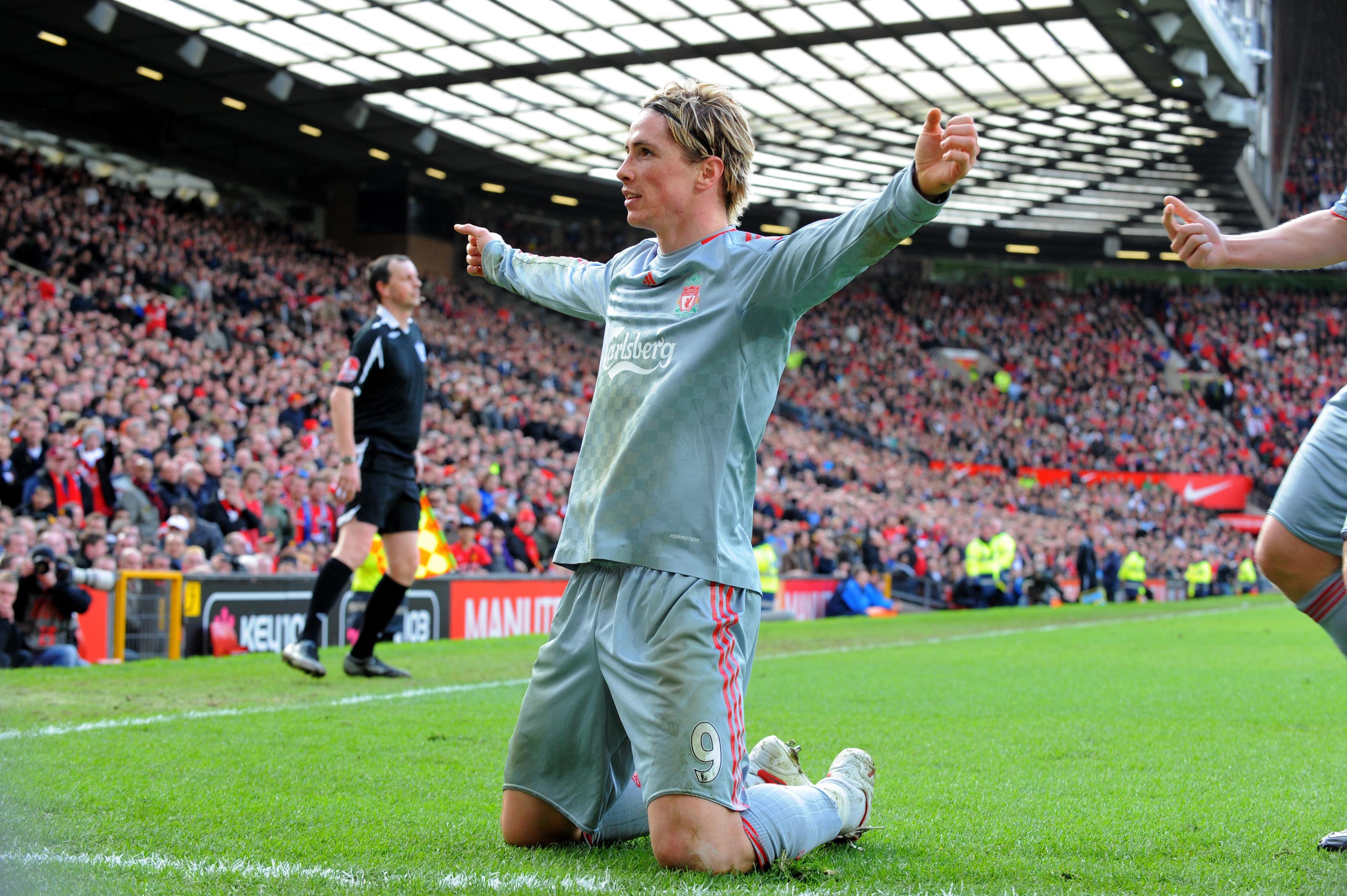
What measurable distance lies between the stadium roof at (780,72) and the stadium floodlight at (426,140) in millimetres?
280

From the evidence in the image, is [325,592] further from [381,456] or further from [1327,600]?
[1327,600]

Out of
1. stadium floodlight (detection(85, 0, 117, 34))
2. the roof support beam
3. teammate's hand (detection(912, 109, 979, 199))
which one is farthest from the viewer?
the roof support beam

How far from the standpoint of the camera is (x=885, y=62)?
24109 millimetres

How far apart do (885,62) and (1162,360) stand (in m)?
23.9

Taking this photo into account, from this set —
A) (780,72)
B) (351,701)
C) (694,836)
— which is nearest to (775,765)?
(694,836)

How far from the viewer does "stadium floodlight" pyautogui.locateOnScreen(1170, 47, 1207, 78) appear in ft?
76.2

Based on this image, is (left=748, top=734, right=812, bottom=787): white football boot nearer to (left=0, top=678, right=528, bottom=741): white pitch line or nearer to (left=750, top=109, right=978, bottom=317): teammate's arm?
(left=750, top=109, right=978, bottom=317): teammate's arm

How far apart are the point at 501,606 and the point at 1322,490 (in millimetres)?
10218

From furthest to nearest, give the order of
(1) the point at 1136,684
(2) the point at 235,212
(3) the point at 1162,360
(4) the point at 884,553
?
(3) the point at 1162,360 < (2) the point at 235,212 < (4) the point at 884,553 < (1) the point at 1136,684

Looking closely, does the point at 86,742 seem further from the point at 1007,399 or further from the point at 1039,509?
the point at 1007,399

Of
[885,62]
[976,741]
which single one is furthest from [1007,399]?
[976,741]

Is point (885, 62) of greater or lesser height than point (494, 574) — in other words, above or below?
above

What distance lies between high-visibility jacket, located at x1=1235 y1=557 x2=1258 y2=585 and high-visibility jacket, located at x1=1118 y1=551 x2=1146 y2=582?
4.82 m

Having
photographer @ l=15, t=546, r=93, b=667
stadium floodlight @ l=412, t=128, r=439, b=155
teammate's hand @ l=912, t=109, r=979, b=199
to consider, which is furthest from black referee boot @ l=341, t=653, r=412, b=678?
stadium floodlight @ l=412, t=128, r=439, b=155
